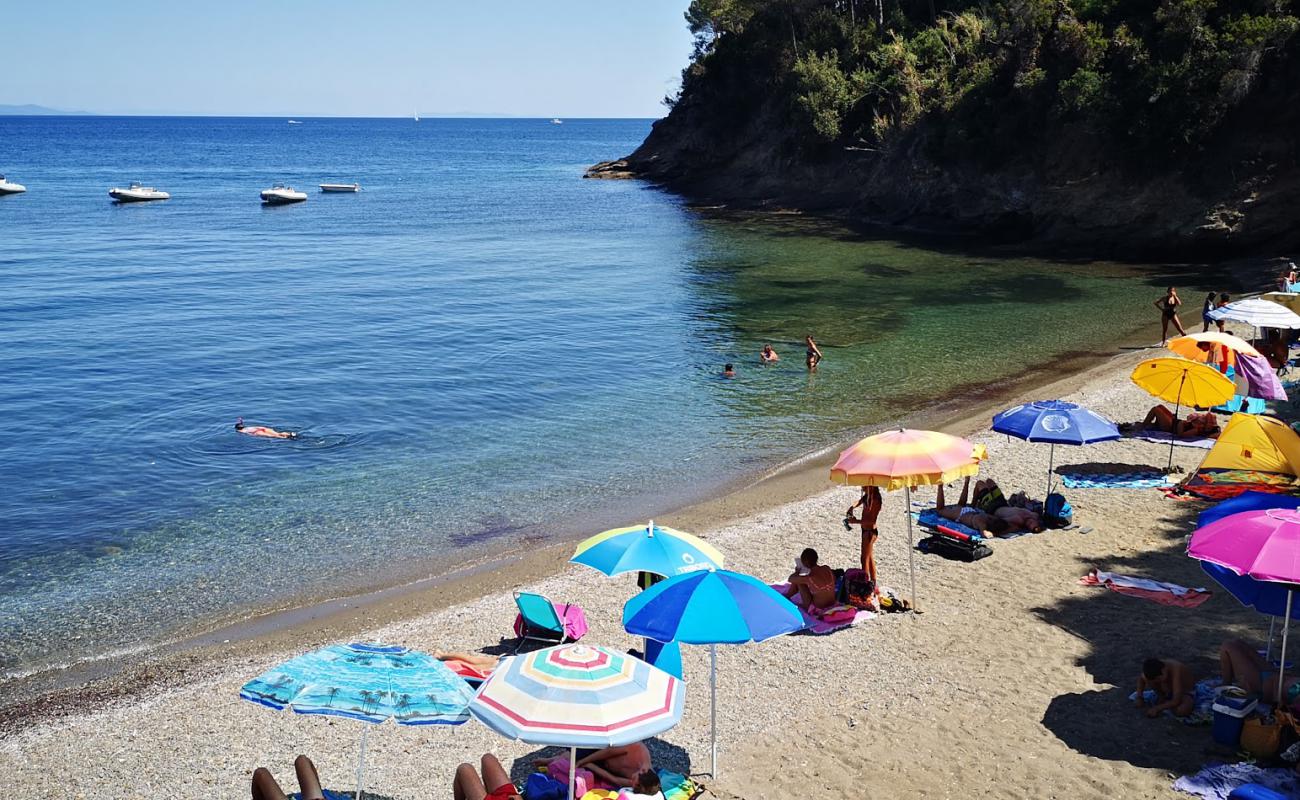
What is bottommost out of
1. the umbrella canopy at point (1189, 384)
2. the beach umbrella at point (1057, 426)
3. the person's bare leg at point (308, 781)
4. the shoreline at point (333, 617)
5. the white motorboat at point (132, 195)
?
the shoreline at point (333, 617)

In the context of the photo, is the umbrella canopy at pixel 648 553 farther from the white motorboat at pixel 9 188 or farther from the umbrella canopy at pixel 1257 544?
the white motorboat at pixel 9 188

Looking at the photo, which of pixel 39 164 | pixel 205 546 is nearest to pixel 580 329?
pixel 205 546

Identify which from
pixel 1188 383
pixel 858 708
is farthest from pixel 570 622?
pixel 1188 383

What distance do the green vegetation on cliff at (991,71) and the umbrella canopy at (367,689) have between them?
144ft

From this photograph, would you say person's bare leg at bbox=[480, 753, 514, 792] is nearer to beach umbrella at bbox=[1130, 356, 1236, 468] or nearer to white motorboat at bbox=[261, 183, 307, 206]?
beach umbrella at bbox=[1130, 356, 1236, 468]

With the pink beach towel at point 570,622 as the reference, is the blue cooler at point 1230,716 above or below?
above

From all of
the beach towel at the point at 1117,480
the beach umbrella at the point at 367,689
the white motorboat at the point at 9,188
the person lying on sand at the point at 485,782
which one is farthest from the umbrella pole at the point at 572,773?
the white motorboat at the point at 9,188

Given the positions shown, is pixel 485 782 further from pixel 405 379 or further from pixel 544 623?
pixel 405 379

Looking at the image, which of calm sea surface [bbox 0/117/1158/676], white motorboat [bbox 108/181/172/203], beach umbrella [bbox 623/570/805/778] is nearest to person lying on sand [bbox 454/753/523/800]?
beach umbrella [bbox 623/570/805/778]

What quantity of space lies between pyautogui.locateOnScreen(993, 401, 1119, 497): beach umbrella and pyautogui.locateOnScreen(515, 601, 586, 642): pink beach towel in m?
7.05

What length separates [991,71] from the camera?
53.4m

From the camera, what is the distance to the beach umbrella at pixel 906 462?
39.4 feet

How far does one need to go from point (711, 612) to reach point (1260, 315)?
16744mm

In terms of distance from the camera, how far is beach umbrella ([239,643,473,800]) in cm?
748
